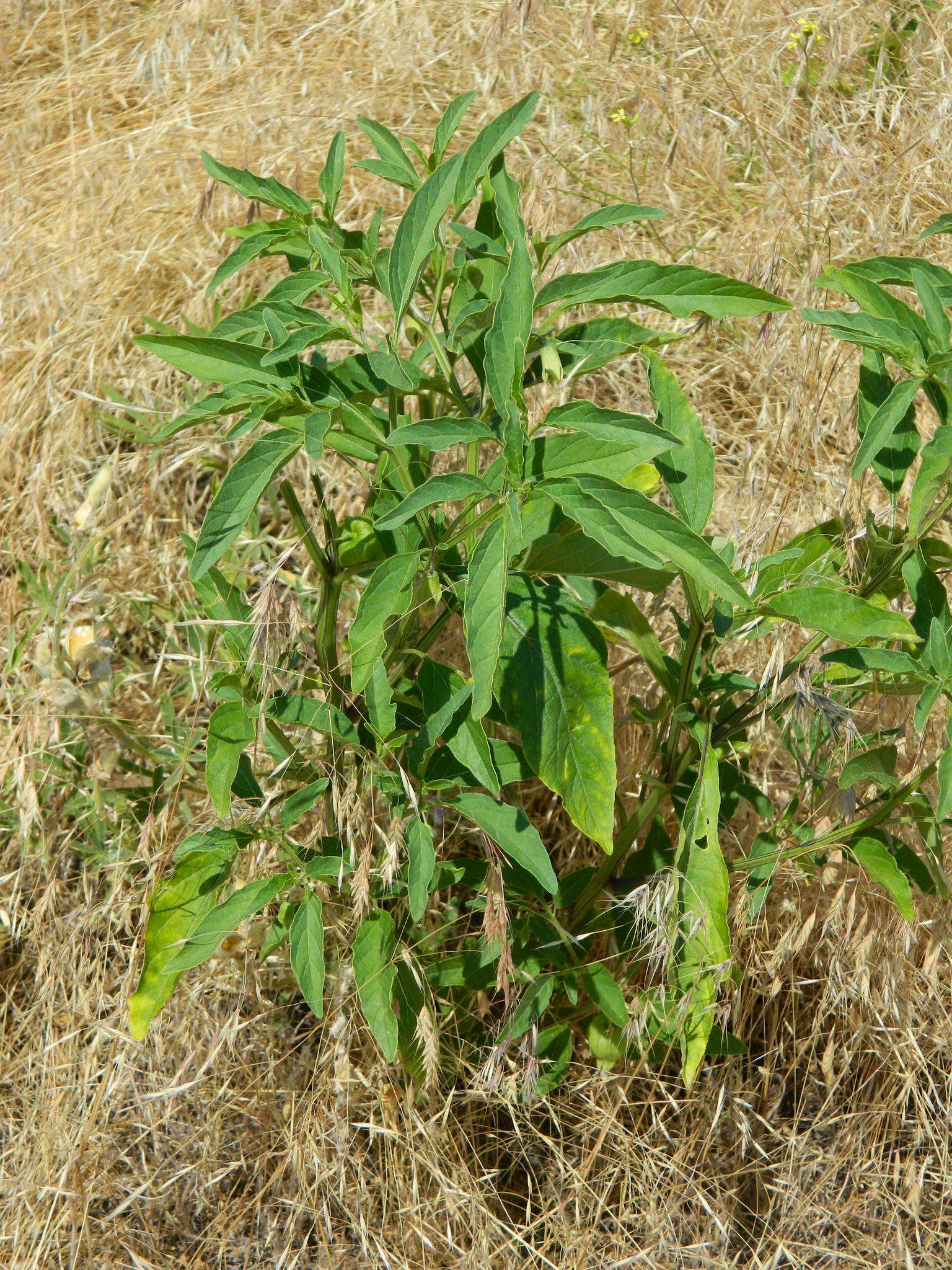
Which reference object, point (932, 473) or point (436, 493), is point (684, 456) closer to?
point (932, 473)

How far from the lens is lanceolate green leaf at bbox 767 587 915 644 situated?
1.19 meters

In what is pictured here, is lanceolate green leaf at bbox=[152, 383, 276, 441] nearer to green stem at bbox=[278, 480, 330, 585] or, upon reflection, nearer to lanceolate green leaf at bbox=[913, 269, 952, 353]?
green stem at bbox=[278, 480, 330, 585]

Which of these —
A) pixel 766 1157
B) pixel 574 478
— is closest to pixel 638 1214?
pixel 766 1157

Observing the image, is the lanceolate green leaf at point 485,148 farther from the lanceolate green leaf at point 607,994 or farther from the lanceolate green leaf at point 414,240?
the lanceolate green leaf at point 607,994

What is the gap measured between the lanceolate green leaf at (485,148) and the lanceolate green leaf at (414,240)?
0.05 metres

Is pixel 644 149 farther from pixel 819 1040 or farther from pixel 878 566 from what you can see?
pixel 819 1040

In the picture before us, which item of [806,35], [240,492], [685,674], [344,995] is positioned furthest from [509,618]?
[806,35]

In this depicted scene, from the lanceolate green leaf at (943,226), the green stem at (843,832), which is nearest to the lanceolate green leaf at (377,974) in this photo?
the green stem at (843,832)

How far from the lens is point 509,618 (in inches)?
50.2

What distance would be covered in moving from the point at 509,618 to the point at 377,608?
0.62 feet

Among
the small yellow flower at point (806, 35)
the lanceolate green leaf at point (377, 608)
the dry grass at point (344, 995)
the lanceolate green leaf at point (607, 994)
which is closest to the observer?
the lanceolate green leaf at point (377, 608)

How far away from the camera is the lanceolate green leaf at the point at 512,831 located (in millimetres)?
1226

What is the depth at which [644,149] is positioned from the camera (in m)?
2.65

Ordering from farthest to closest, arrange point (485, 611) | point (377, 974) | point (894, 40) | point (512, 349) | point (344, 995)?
point (894, 40), point (344, 995), point (377, 974), point (512, 349), point (485, 611)
